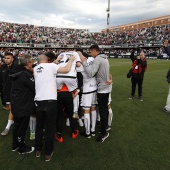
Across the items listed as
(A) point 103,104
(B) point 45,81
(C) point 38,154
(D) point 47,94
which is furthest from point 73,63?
(C) point 38,154

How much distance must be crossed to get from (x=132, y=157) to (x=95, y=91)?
1.67 m

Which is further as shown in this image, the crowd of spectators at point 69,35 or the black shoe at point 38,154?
the crowd of spectators at point 69,35

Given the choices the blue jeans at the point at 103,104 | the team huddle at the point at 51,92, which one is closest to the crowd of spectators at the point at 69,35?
the team huddle at the point at 51,92

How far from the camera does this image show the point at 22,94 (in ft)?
Result: 11.2

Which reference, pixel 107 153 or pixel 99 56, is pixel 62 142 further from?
pixel 99 56

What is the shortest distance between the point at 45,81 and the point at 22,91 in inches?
22.7

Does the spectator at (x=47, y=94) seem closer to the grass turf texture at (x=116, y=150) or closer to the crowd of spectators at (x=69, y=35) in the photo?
the grass turf texture at (x=116, y=150)

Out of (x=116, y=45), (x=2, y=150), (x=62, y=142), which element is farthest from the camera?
(x=116, y=45)

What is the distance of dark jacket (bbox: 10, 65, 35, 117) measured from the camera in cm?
330

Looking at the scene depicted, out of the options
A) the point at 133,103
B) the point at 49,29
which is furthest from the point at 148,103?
the point at 49,29

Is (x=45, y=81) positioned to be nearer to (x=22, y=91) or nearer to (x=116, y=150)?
(x=22, y=91)

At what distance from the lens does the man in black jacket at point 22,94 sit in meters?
3.31

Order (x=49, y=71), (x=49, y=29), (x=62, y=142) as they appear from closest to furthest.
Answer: (x=49, y=71)
(x=62, y=142)
(x=49, y=29)

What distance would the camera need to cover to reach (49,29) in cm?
4994
